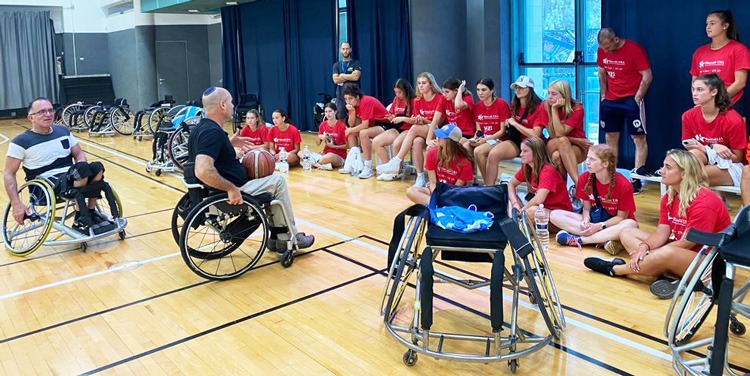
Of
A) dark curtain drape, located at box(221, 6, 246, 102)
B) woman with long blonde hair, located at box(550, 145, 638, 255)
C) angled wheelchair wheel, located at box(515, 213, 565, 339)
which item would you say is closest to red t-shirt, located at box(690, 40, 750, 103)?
woman with long blonde hair, located at box(550, 145, 638, 255)

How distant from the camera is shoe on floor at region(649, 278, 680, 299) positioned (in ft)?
10.6

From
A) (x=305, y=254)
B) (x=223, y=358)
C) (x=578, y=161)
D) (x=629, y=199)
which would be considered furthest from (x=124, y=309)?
(x=578, y=161)

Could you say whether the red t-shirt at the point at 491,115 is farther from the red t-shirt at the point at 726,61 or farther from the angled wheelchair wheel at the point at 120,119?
the angled wheelchair wheel at the point at 120,119

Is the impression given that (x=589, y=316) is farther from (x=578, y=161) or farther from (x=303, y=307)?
(x=578, y=161)

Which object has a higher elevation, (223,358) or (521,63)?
(521,63)

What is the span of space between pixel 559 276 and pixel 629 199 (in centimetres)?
75

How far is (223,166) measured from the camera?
3.78 meters

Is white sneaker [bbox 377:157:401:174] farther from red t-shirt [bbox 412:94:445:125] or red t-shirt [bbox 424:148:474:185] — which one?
red t-shirt [bbox 424:148:474:185]

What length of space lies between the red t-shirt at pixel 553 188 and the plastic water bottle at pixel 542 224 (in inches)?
4.1

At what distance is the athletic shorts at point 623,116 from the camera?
5645 millimetres

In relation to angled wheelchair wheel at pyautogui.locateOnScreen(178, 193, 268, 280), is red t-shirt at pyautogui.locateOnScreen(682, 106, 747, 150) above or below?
above

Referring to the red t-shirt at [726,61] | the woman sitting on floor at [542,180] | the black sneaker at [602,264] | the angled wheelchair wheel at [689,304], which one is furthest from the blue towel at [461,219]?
the red t-shirt at [726,61]

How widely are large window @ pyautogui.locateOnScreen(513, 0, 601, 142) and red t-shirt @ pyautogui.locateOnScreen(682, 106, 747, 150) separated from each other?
8.28 ft

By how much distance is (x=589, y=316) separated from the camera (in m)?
3.09
